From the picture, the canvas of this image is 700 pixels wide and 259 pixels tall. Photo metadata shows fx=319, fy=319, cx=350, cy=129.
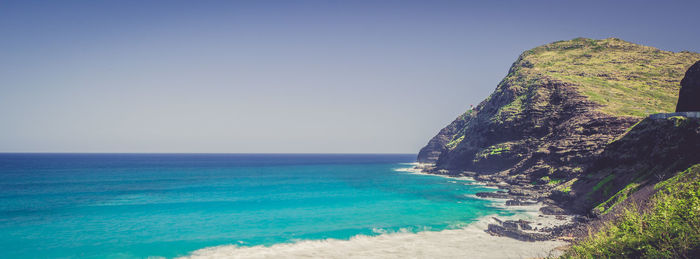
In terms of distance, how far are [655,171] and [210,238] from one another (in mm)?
51748

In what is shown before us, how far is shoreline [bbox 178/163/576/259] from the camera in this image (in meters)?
30.2

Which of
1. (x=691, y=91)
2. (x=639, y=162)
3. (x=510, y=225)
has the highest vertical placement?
(x=691, y=91)

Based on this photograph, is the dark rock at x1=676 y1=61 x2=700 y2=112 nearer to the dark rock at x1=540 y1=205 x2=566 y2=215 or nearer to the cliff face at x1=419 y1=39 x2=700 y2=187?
the cliff face at x1=419 y1=39 x2=700 y2=187

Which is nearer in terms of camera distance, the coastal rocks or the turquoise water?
the coastal rocks

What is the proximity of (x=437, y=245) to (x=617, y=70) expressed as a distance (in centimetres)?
10548

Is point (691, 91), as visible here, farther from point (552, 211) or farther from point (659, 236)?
point (659, 236)

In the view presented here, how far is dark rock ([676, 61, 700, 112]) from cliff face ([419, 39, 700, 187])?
766 inches

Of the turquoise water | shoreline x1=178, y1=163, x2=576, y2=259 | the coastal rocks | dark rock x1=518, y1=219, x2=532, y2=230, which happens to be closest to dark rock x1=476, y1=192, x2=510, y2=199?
the turquoise water

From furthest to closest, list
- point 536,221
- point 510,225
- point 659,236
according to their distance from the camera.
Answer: point 536,221
point 510,225
point 659,236

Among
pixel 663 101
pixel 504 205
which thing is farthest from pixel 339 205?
pixel 663 101

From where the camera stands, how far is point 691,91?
4212cm

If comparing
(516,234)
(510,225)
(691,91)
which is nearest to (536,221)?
(510,225)

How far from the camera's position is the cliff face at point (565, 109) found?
68500 millimetres

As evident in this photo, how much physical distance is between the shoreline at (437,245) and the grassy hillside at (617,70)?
Result: 177 ft
